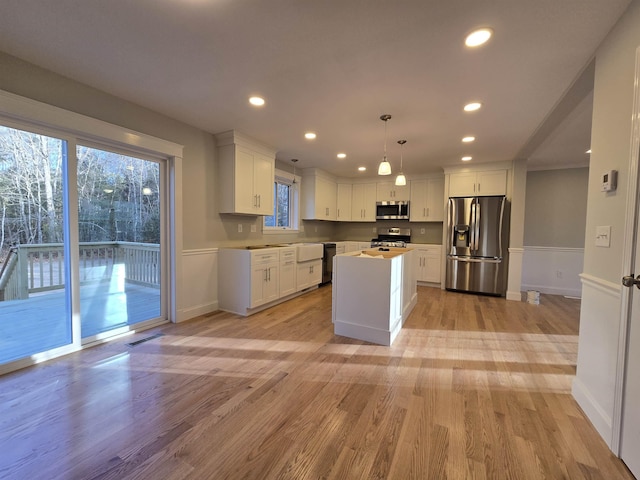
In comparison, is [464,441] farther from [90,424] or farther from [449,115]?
[449,115]

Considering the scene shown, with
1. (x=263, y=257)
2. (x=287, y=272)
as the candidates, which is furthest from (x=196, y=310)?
(x=287, y=272)

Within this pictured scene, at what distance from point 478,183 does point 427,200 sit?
1.04 metres

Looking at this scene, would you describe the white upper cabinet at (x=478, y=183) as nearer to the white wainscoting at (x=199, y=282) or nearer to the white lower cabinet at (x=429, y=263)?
the white lower cabinet at (x=429, y=263)

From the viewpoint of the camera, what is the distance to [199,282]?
3.65 metres

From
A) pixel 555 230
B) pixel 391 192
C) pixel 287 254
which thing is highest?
pixel 391 192

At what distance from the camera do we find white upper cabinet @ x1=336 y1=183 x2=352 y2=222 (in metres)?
6.54

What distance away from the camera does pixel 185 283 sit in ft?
11.4

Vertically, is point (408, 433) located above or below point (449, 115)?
below

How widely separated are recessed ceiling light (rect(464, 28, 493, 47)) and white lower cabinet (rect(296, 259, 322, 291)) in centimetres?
365

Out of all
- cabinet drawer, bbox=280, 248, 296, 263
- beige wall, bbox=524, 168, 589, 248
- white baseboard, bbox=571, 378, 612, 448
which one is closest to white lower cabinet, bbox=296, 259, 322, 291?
cabinet drawer, bbox=280, 248, 296, 263

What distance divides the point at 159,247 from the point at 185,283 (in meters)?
0.54

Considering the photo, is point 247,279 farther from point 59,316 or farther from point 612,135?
point 612,135

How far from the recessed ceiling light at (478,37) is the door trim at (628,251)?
74 centimetres

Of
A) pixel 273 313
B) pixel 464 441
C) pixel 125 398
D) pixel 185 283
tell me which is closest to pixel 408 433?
pixel 464 441
